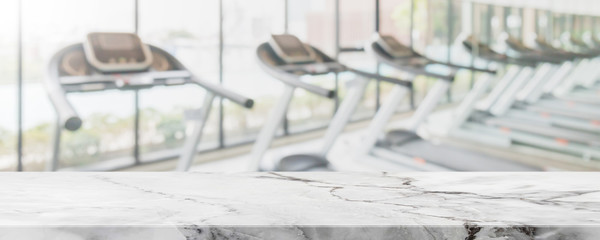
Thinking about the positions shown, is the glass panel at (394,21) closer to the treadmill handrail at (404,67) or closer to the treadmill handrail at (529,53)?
the treadmill handrail at (529,53)

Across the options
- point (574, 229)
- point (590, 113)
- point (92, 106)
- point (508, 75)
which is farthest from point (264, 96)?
point (574, 229)

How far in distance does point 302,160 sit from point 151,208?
136 inches

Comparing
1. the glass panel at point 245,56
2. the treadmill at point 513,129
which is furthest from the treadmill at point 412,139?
the glass panel at point 245,56

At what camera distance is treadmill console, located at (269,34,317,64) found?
4258 mm

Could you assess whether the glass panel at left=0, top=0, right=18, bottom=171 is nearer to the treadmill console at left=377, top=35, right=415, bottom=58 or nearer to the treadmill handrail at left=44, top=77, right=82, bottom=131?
the treadmill handrail at left=44, top=77, right=82, bottom=131

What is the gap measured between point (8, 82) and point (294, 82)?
7.05ft

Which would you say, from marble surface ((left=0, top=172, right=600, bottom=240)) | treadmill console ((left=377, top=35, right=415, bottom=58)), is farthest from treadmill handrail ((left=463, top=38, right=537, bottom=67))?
marble surface ((left=0, top=172, right=600, bottom=240))

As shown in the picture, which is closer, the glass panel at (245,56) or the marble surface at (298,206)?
the marble surface at (298,206)

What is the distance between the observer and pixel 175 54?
450 centimetres

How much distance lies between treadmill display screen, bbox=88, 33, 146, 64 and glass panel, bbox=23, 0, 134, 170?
103 cm

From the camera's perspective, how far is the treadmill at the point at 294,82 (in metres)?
3.96

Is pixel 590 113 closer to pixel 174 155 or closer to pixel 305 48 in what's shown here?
pixel 305 48

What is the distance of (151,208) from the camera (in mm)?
1005

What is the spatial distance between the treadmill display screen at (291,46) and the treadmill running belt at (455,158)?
1.32m
